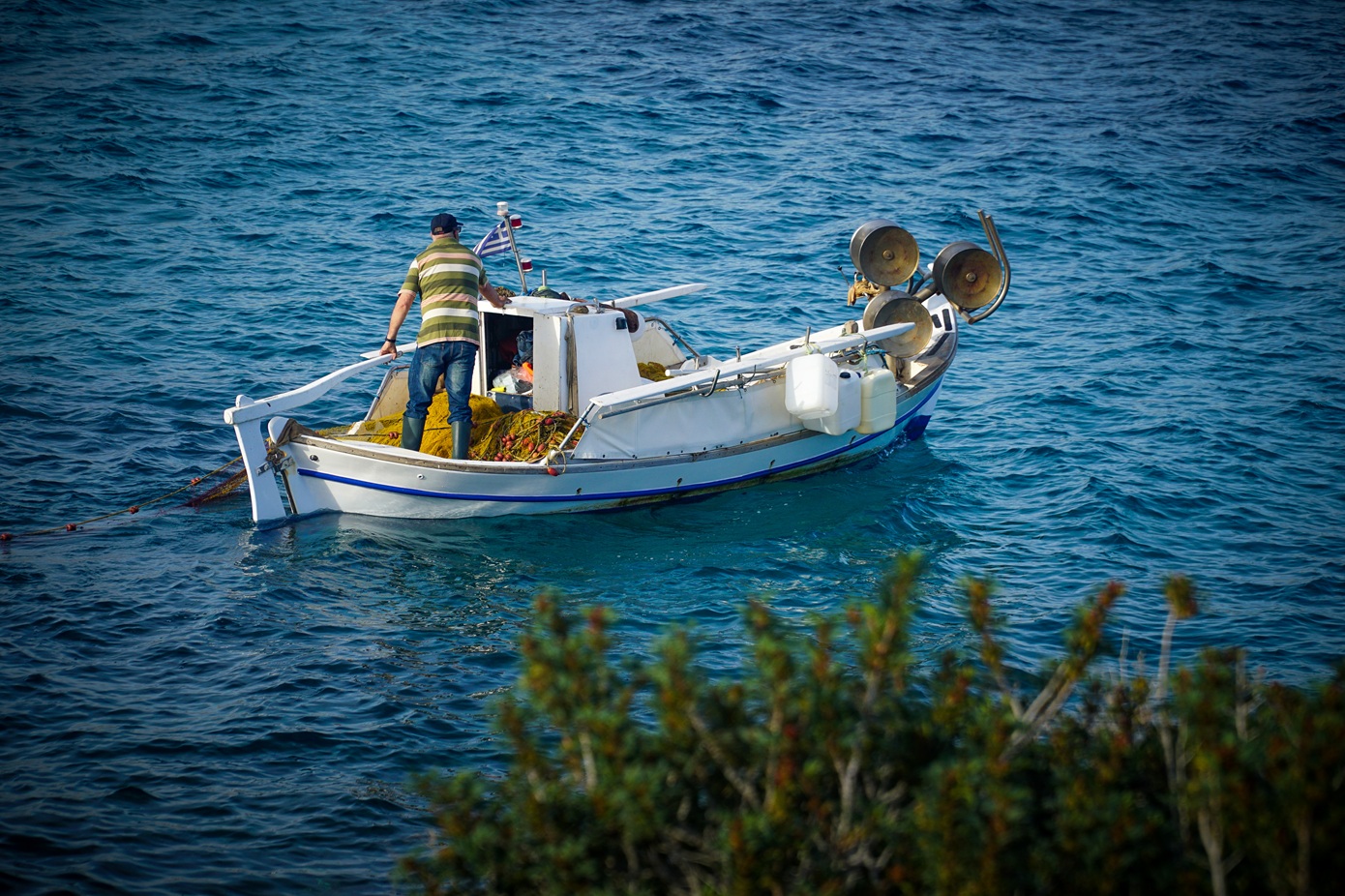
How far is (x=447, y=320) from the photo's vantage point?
1213cm

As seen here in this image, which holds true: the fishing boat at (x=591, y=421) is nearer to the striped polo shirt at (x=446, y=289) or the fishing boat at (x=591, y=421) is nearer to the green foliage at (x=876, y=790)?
the striped polo shirt at (x=446, y=289)

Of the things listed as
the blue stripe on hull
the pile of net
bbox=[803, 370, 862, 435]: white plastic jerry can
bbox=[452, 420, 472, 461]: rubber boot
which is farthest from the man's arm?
bbox=[803, 370, 862, 435]: white plastic jerry can

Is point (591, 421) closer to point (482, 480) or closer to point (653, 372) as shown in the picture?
point (482, 480)

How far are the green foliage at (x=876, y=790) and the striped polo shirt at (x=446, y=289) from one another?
7.62m

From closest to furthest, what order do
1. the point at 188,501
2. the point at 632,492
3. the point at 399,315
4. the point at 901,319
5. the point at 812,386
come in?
1. the point at 399,315
2. the point at 188,501
3. the point at 632,492
4. the point at 812,386
5. the point at 901,319

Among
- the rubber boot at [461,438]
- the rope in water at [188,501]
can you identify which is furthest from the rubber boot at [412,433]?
the rope in water at [188,501]

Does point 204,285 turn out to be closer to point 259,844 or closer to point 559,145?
point 559,145

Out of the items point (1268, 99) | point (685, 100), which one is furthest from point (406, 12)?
point (1268, 99)

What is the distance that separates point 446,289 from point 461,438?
1.53 m

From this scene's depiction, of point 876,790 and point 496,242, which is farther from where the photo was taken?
point 496,242

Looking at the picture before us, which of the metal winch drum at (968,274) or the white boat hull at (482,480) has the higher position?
the metal winch drum at (968,274)

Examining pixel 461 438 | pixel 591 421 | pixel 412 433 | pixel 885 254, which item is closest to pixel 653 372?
A: pixel 591 421

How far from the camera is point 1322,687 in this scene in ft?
15.7

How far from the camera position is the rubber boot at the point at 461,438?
40.4 feet
